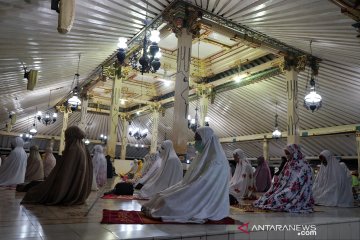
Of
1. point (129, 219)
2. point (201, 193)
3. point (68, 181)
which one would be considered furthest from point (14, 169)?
point (201, 193)

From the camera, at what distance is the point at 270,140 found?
53.9ft

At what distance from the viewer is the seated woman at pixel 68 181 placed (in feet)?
14.5

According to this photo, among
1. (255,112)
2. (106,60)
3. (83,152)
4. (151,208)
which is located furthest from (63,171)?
(255,112)

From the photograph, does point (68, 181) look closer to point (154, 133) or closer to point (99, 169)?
point (99, 169)

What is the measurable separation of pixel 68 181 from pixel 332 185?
566cm

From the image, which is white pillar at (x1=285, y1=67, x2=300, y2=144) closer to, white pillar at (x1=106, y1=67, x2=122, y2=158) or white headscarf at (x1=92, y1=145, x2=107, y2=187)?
white headscarf at (x1=92, y1=145, x2=107, y2=187)

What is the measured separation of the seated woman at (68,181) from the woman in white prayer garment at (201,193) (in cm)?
140

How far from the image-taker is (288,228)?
334cm

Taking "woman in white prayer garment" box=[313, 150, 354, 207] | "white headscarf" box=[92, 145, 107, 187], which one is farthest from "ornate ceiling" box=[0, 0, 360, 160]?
"white headscarf" box=[92, 145, 107, 187]

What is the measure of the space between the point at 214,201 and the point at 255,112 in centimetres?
1153

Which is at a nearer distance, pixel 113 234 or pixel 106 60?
pixel 113 234

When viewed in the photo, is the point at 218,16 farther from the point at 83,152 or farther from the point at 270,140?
the point at 270,140

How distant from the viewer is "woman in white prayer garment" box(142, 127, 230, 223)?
11.0 ft

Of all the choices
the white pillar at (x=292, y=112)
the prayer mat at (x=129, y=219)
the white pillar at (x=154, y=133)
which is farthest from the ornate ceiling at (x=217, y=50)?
the prayer mat at (x=129, y=219)
